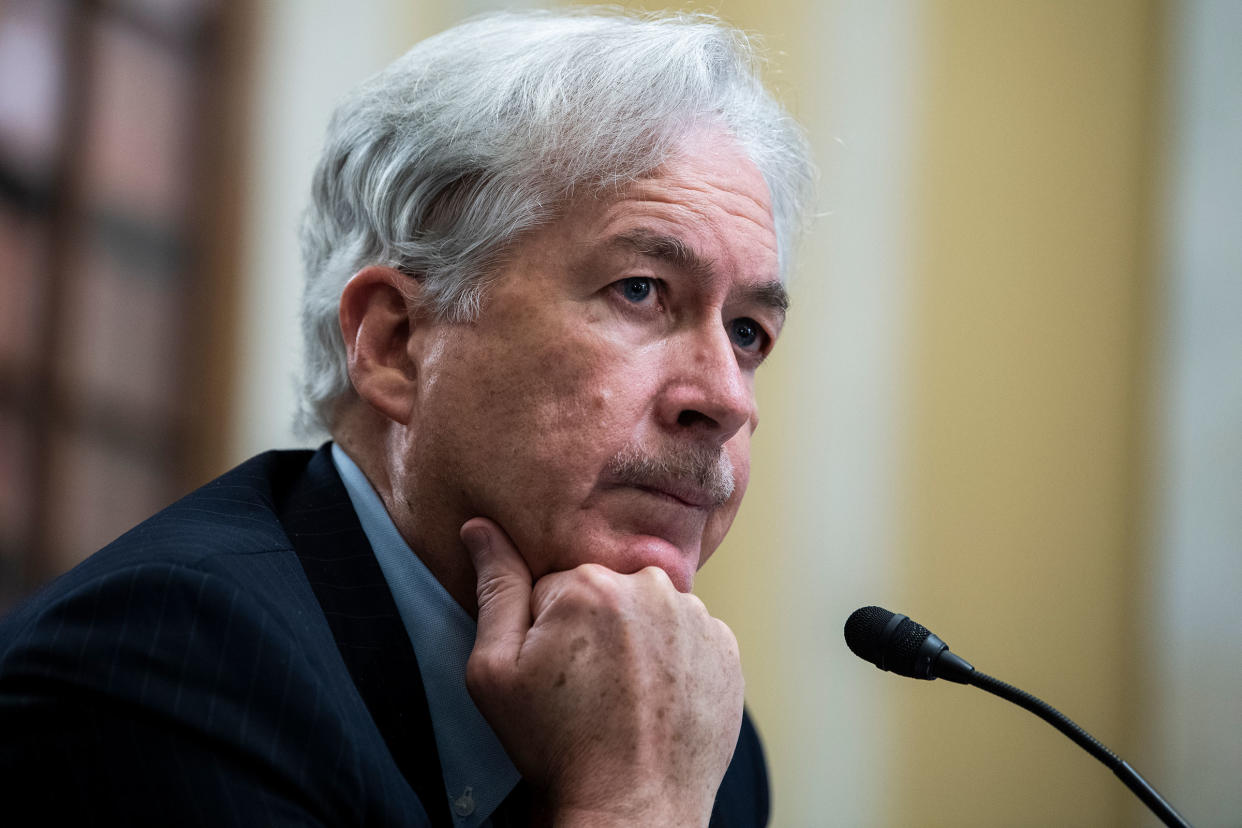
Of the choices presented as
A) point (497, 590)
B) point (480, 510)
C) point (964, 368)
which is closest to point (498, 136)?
point (480, 510)

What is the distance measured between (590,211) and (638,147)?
11 cm

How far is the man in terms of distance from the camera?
0.94m

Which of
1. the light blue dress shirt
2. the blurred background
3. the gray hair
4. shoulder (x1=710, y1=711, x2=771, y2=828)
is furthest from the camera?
the blurred background

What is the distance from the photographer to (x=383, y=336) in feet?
4.69

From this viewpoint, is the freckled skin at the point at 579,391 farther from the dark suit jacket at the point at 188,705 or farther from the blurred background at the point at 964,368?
the blurred background at the point at 964,368

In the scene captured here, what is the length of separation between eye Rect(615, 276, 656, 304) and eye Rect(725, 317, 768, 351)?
0.62ft

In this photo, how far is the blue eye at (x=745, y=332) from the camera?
1503mm

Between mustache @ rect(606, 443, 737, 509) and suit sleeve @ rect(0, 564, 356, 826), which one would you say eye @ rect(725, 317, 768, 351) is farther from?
suit sleeve @ rect(0, 564, 356, 826)

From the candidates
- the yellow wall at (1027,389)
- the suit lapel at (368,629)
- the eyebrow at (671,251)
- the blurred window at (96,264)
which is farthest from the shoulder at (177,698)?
the yellow wall at (1027,389)

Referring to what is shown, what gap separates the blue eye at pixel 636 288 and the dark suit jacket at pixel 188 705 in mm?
547

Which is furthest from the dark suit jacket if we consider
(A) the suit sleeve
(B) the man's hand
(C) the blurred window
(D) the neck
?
(C) the blurred window

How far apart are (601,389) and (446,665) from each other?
1.37ft

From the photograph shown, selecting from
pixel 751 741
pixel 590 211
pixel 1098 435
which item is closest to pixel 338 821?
pixel 590 211

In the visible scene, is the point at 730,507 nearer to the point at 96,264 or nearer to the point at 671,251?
the point at 671,251
